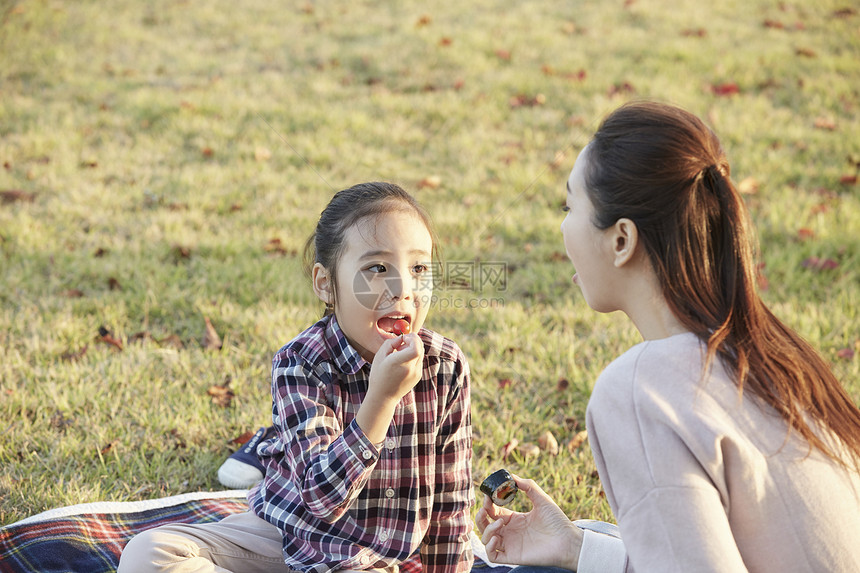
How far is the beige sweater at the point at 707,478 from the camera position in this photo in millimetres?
1518

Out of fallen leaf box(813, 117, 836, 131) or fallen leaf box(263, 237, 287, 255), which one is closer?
fallen leaf box(263, 237, 287, 255)

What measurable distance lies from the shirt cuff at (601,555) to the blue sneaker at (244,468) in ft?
4.76

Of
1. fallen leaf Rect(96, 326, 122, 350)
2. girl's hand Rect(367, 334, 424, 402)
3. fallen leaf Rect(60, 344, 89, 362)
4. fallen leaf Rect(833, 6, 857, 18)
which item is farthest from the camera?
fallen leaf Rect(833, 6, 857, 18)

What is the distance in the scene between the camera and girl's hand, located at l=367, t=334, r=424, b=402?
75.9 inches

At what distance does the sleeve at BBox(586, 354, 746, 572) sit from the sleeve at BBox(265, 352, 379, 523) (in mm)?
683

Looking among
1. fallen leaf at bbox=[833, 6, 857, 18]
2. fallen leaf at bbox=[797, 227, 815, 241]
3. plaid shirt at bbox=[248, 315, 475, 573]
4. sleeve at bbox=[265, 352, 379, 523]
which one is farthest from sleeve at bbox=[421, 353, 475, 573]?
fallen leaf at bbox=[833, 6, 857, 18]

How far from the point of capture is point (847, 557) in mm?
1615

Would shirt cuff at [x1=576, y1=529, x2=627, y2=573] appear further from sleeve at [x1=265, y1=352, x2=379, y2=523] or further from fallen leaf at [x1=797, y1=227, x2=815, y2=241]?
fallen leaf at [x1=797, y1=227, x2=815, y2=241]

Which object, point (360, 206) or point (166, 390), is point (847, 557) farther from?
point (166, 390)

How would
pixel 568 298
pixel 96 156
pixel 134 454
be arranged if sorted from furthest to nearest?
1. pixel 96 156
2. pixel 568 298
3. pixel 134 454

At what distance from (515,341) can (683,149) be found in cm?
253

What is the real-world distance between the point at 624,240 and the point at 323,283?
39.1 inches

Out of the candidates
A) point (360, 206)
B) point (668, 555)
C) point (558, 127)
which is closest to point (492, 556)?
point (668, 555)

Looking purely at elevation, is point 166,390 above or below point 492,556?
above
